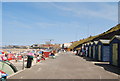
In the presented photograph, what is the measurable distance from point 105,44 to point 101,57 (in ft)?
9.14

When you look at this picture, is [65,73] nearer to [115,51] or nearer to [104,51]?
[115,51]

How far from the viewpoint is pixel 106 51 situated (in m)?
30.8

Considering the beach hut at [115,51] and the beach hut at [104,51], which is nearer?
the beach hut at [115,51]

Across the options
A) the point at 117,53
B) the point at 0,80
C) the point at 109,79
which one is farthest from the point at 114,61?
the point at 0,80

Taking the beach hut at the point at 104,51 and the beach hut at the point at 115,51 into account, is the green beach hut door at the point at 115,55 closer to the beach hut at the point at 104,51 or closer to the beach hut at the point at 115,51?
the beach hut at the point at 115,51

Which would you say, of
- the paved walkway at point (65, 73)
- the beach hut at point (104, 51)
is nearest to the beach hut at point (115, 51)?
the paved walkway at point (65, 73)

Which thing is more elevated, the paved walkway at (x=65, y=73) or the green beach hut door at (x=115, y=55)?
the green beach hut door at (x=115, y=55)

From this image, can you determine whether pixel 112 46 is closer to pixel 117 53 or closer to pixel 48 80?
pixel 117 53

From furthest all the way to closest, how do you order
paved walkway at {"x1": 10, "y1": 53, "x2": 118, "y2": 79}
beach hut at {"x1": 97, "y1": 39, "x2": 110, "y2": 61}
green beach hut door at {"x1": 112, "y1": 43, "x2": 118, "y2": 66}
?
beach hut at {"x1": 97, "y1": 39, "x2": 110, "y2": 61} → green beach hut door at {"x1": 112, "y1": 43, "x2": 118, "y2": 66} → paved walkway at {"x1": 10, "y1": 53, "x2": 118, "y2": 79}

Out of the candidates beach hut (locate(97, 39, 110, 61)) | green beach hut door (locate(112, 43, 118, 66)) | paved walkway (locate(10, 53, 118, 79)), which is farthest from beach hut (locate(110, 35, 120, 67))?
beach hut (locate(97, 39, 110, 61))

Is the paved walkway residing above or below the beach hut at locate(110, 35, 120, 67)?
below

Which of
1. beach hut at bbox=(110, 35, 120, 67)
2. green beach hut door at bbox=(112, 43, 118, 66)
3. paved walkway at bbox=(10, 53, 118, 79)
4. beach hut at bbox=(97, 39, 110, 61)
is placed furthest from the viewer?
beach hut at bbox=(97, 39, 110, 61)

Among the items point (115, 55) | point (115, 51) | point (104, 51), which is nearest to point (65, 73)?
point (115, 55)

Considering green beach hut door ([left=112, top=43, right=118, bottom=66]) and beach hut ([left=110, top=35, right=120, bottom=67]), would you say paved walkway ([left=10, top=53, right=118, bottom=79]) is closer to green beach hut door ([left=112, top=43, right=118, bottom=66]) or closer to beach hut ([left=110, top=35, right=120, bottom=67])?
beach hut ([left=110, top=35, right=120, bottom=67])
